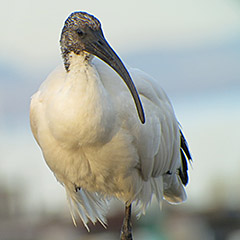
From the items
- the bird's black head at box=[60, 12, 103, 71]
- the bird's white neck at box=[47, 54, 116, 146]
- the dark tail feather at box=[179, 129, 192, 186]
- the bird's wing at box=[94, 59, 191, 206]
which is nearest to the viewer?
the bird's white neck at box=[47, 54, 116, 146]

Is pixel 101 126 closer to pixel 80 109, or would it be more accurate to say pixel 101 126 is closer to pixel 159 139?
pixel 80 109

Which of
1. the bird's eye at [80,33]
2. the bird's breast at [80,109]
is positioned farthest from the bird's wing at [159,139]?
the bird's eye at [80,33]

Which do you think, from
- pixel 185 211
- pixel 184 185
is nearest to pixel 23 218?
pixel 185 211

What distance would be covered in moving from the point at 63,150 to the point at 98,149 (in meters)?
0.26

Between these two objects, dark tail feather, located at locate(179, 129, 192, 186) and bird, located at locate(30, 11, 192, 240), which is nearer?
bird, located at locate(30, 11, 192, 240)

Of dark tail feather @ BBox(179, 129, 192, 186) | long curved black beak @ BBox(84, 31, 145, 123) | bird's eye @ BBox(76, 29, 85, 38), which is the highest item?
bird's eye @ BBox(76, 29, 85, 38)

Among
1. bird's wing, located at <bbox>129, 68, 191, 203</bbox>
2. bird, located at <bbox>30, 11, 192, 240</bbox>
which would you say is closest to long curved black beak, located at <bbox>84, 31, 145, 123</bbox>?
bird, located at <bbox>30, 11, 192, 240</bbox>

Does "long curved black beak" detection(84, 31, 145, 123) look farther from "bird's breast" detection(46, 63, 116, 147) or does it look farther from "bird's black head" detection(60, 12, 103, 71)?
"bird's breast" detection(46, 63, 116, 147)

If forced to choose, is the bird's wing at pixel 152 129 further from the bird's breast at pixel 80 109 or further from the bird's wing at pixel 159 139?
the bird's breast at pixel 80 109

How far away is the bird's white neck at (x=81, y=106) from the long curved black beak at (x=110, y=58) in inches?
4.5

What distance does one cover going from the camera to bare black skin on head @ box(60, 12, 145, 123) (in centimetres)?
711

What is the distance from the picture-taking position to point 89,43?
720cm

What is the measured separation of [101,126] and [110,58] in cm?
48

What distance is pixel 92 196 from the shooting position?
8648mm
